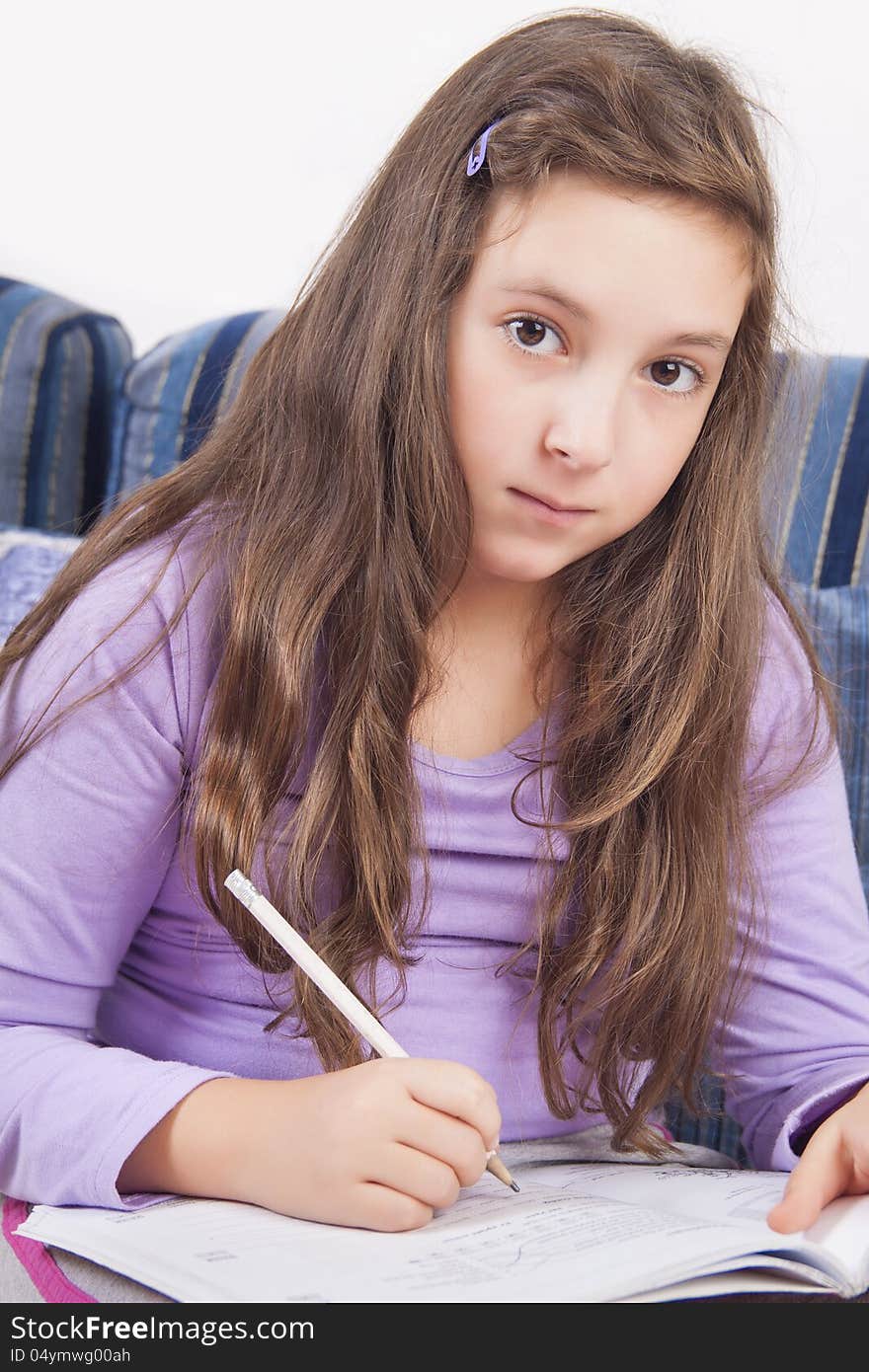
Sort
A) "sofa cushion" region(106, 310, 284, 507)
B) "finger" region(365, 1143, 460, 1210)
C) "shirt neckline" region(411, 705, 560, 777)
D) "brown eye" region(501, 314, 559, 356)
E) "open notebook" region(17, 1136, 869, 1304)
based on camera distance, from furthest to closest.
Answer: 1. "sofa cushion" region(106, 310, 284, 507)
2. "shirt neckline" region(411, 705, 560, 777)
3. "brown eye" region(501, 314, 559, 356)
4. "finger" region(365, 1143, 460, 1210)
5. "open notebook" region(17, 1136, 869, 1304)

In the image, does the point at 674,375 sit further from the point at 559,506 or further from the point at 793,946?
the point at 793,946

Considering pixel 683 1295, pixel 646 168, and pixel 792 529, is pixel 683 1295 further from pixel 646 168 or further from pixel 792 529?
pixel 792 529

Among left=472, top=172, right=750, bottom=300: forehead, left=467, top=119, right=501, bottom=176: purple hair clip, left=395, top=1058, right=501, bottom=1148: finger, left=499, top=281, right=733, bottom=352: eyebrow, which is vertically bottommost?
left=395, top=1058, right=501, bottom=1148: finger

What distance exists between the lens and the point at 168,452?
1.41 meters

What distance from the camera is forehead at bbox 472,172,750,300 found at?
0.74 m

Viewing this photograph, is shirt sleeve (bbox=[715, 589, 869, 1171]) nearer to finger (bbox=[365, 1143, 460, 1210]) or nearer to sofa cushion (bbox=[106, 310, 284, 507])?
finger (bbox=[365, 1143, 460, 1210])

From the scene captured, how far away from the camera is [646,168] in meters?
0.75

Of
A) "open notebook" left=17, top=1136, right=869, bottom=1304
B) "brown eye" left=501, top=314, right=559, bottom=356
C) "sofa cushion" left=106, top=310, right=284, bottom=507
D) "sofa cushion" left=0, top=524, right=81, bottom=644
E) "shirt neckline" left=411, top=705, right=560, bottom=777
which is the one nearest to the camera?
"open notebook" left=17, top=1136, right=869, bottom=1304

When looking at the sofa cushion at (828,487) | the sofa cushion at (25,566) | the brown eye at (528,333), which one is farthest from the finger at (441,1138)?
the sofa cushion at (828,487)

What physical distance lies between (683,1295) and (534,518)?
0.41 meters

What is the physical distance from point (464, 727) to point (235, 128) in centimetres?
97

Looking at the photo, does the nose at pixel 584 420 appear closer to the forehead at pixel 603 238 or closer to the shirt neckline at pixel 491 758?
the forehead at pixel 603 238

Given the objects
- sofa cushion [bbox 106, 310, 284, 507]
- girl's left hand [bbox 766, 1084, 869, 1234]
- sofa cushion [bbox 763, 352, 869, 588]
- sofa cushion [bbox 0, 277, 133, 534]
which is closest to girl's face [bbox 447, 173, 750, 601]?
girl's left hand [bbox 766, 1084, 869, 1234]

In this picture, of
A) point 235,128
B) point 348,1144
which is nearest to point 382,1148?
point 348,1144
